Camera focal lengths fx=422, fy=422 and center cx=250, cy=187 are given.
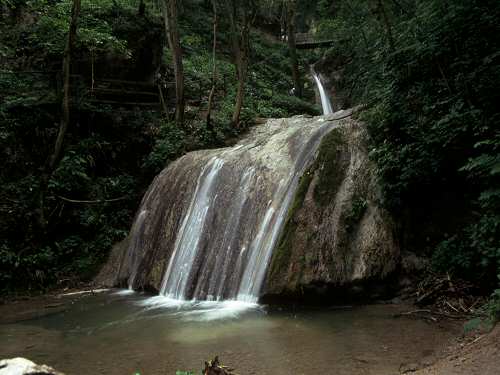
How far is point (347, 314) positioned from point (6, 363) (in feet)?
13.8

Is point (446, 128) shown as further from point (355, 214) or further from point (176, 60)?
point (176, 60)

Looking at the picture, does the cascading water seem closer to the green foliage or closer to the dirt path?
the green foliage

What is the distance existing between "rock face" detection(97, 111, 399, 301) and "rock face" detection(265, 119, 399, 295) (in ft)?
0.05

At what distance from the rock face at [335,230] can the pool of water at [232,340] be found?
506mm

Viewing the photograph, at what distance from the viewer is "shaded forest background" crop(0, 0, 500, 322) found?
233 inches

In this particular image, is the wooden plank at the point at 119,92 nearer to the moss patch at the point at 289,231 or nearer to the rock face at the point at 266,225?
the rock face at the point at 266,225

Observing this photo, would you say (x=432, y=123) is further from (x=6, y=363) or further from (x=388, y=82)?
(x=6, y=363)

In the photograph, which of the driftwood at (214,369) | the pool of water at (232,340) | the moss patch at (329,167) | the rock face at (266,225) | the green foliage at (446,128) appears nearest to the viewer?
the driftwood at (214,369)

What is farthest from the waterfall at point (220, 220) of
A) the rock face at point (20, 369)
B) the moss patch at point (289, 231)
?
the rock face at point (20, 369)

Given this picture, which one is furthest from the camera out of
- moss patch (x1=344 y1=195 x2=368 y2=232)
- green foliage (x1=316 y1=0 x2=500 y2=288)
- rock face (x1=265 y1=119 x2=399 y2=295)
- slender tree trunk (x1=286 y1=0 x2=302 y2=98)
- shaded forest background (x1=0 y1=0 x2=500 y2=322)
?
slender tree trunk (x1=286 y1=0 x2=302 y2=98)

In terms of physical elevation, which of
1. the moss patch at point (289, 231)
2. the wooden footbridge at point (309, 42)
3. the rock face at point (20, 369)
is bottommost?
the rock face at point (20, 369)

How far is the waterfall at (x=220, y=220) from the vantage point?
7160 mm

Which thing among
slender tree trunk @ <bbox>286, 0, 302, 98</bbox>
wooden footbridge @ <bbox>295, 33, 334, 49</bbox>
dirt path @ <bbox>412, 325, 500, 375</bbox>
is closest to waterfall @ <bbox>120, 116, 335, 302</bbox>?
dirt path @ <bbox>412, 325, 500, 375</bbox>

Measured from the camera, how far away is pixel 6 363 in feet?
8.66
